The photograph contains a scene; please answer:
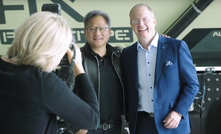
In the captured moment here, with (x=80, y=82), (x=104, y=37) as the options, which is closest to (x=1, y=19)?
(x=104, y=37)

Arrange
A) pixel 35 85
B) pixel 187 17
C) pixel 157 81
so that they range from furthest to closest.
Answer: pixel 187 17 → pixel 157 81 → pixel 35 85

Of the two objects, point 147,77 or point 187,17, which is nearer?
point 147,77

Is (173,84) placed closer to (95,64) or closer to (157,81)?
(157,81)

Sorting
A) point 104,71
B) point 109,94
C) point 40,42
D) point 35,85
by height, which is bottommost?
point 109,94

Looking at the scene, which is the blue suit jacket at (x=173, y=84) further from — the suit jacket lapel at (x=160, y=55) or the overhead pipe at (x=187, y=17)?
the overhead pipe at (x=187, y=17)

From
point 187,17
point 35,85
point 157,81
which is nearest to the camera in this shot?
point 35,85

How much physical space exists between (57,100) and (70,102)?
0.14ft

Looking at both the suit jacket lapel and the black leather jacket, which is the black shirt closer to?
the black leather jacket

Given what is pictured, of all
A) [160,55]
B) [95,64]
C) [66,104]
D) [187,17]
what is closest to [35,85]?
[66,104]

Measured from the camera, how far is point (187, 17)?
86.7 inches

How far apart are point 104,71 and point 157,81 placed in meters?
0.31

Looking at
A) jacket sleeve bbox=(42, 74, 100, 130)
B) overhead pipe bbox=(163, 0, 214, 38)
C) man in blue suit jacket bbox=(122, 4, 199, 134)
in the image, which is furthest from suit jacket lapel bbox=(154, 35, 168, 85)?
overhead pipe bbox=(163, 0, 214, 38)

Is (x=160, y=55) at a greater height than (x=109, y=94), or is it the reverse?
(x=160, y=55)

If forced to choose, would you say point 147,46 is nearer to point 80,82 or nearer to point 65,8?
point 80,82
